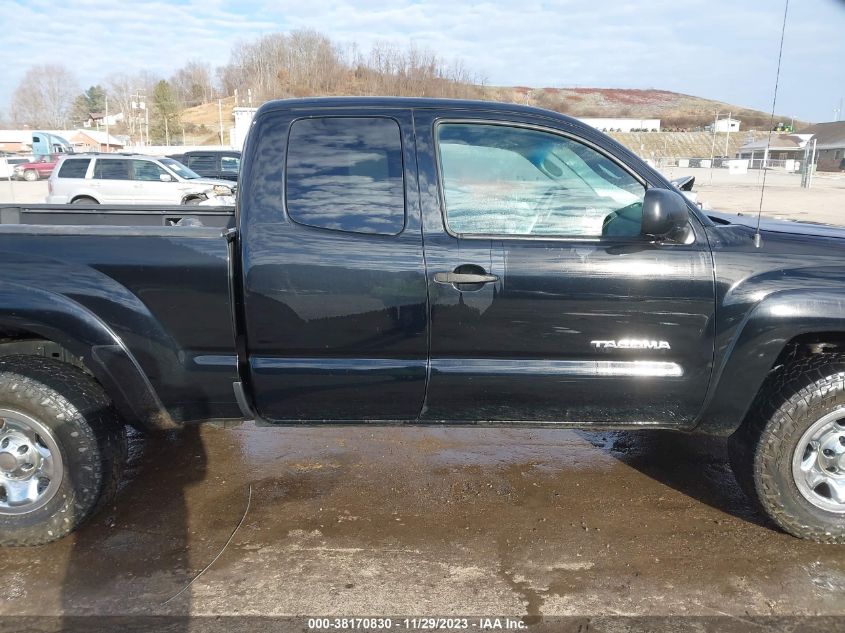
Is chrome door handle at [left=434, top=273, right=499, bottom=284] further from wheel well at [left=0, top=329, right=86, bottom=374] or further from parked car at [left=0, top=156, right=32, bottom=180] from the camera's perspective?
parked car at [left=0, top=156, right=32, bottom=180]

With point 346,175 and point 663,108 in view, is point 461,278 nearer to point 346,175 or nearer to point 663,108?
point 346,175

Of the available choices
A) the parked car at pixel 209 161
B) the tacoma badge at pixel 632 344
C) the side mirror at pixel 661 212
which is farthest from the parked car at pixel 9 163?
the side mirror at pixel 661 212

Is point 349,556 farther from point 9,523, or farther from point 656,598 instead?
point 9,523

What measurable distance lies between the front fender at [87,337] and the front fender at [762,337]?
8.26 feet

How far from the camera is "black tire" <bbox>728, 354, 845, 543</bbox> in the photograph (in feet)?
9.32

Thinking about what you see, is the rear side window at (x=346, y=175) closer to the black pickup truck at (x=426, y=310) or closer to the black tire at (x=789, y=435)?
the black pickup truck at (x=426, y=310)

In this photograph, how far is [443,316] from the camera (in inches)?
110

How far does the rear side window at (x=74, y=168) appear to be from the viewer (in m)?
15.4

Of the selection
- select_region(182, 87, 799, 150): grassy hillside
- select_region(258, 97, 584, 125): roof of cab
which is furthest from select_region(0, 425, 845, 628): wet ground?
select_region(182, 87, 799, 150): grassy hillside

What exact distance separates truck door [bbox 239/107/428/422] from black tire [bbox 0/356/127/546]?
2.34 ft

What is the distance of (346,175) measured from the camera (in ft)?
9.56

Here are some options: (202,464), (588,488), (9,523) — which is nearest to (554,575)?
(588,488)

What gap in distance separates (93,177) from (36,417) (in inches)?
570

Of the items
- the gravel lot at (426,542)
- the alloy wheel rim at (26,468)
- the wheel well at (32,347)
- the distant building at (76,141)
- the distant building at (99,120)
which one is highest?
the distant building at (99,120)
